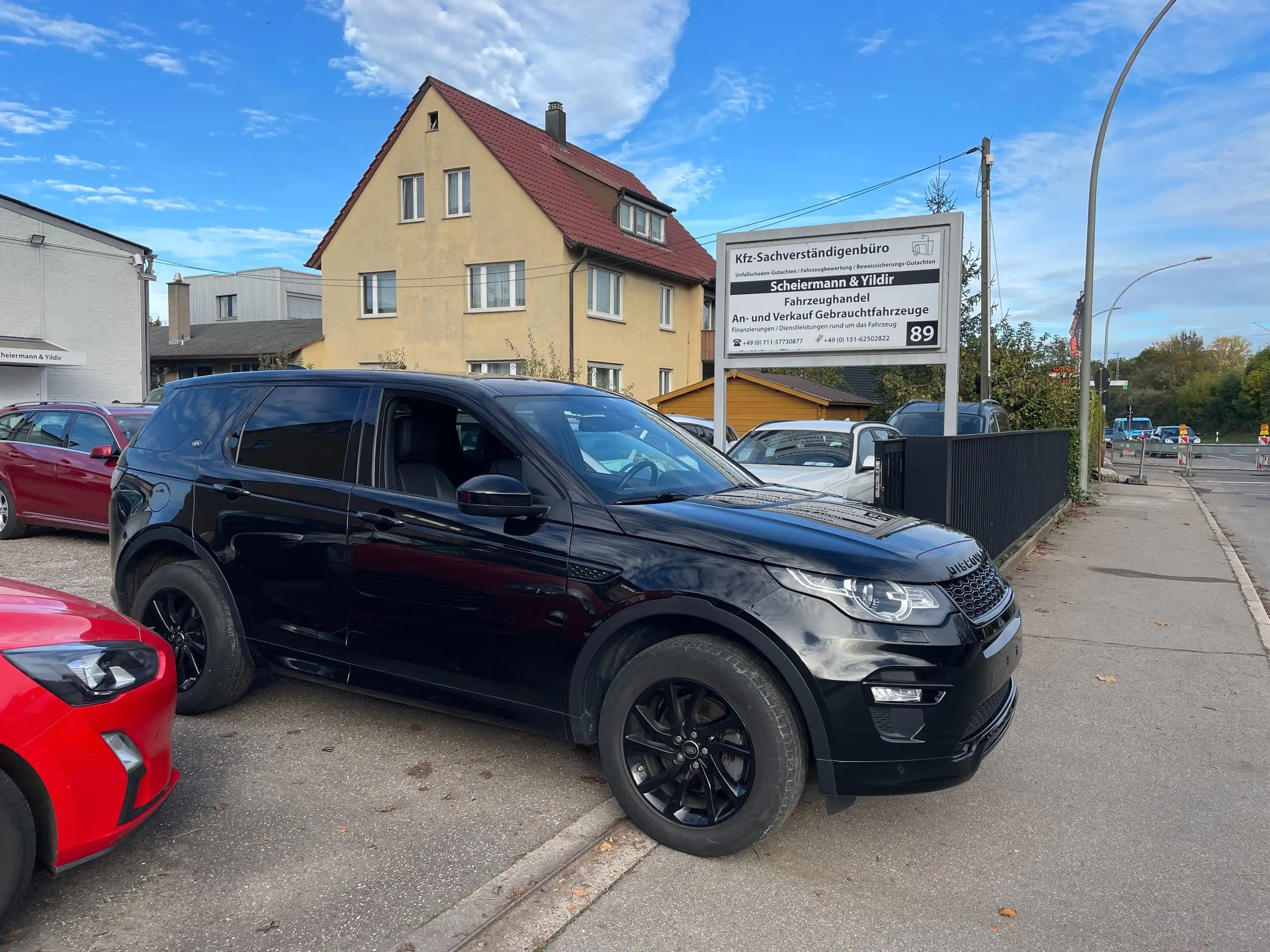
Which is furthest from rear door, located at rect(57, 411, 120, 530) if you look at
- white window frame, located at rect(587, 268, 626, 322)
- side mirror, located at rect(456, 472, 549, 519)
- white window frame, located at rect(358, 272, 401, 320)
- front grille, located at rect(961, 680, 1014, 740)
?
white window frame, located at rect(358, 272, 401, 320)

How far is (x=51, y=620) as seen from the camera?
9.46 feet

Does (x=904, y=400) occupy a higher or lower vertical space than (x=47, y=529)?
higher

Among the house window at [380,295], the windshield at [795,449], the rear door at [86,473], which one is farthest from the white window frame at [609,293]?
the rear door at [86,473]

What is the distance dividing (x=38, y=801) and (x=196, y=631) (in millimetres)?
2072

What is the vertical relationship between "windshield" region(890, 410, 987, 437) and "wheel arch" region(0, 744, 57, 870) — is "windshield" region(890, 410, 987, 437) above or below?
above

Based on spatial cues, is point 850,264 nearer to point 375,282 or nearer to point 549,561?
point 549,561

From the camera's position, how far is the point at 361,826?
11.8 feet

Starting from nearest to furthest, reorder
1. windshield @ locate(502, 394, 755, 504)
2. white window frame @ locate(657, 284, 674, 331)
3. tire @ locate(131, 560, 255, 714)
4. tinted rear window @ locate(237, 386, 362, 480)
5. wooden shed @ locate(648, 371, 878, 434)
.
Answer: windshield @ locate(502, 394, 755, 504) → tinted rear window @ locate(237, 386, 362, 480) → tire @ locate(131, 560, 255, 714) → wooden shed @ locate(648, 371, 878, 434) → white window frame @ locate(657, 284, 674, 331)

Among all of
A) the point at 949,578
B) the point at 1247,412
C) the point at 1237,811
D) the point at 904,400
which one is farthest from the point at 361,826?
the point at 1247,412

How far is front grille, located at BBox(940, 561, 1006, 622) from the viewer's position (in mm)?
3400

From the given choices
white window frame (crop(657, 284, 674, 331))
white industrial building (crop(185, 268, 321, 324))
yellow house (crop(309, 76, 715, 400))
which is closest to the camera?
yellow house (crop(309, 76, 715, 400))

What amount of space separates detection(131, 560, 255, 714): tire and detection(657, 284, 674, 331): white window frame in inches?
1035

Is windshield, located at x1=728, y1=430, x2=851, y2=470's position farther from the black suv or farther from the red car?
the red car

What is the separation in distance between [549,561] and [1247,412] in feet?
268
